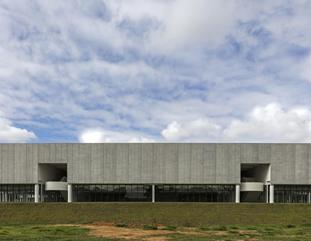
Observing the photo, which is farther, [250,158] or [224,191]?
[224,191]

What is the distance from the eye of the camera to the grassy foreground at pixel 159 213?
43.1m

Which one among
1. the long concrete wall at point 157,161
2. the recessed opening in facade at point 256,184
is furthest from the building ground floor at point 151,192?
the long concrete wall at point 157,161

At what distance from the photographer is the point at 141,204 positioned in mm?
47688

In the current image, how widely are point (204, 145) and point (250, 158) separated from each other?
7.03m

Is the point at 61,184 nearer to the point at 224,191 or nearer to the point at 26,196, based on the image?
the point at 26,196

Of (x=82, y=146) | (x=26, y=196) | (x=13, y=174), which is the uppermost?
(x=82, y=146)

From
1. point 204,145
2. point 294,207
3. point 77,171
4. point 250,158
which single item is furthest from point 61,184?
point 294,207

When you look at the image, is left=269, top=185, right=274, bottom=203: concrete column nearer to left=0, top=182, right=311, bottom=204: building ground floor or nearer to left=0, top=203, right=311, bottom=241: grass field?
left=0, top=182, right=311, bottom=204: building ground floor

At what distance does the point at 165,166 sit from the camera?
5456 centimetres

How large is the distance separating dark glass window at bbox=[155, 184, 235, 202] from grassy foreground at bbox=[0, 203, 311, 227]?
9585 mm

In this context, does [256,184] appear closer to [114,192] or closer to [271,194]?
[271,194]

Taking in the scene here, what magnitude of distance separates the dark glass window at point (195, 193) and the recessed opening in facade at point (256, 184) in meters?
2.65

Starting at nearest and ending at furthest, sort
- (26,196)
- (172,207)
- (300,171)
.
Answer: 1. (172,207)
2. (300,171)
3. (26,196)

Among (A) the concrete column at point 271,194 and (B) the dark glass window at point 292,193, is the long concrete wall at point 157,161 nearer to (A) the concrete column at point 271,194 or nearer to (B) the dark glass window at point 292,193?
(A) the concrete column at point 271,194
